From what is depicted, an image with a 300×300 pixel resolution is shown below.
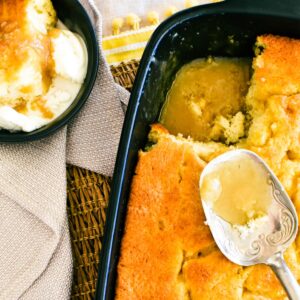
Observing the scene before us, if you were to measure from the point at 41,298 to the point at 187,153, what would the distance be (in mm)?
773

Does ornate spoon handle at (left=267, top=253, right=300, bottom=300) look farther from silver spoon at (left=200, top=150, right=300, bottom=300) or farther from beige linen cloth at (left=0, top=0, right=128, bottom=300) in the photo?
beige linen cloth at (left=0, top=0, right=128, bottom=300)

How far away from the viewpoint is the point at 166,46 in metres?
2.12

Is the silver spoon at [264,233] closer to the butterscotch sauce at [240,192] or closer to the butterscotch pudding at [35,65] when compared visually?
the butterscotch sauce at [240,192]

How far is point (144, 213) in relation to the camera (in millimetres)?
2012

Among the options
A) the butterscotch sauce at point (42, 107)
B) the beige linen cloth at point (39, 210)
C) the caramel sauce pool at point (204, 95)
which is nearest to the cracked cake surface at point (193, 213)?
the caramel sauce pool at point (204, 95)

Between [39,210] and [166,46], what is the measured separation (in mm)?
766

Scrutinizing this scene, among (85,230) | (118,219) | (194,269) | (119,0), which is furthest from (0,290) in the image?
(119,0)

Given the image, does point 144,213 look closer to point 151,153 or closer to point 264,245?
point 151,153

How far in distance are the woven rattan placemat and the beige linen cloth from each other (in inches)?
2.1

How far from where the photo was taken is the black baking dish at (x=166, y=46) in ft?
6.43

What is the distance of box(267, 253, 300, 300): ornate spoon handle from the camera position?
185 cm

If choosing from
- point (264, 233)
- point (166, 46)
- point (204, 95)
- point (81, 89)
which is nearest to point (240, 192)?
point (264, 233)

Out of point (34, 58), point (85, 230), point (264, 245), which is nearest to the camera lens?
point (264, 245)

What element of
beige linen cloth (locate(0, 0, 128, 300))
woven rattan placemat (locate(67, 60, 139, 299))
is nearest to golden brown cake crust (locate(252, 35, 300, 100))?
beige linen cloth (locate(0, 0, 128, 300))
